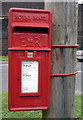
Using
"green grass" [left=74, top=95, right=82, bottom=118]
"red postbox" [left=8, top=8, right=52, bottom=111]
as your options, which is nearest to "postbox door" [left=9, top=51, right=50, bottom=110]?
"red postbox" [left=8, top=8, right=52, bottom=111]

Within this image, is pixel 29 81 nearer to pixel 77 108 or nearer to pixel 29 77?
pixel 29 77

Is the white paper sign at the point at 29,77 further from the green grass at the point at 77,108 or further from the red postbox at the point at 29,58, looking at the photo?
the green grass at the point at 77,108

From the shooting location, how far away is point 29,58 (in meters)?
2.31

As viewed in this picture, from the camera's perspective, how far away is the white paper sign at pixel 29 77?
2324mm

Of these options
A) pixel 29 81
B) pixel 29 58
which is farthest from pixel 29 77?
pixel 29 58

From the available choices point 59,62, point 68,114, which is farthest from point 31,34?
point 68,114

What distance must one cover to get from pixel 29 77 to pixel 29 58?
0.19m

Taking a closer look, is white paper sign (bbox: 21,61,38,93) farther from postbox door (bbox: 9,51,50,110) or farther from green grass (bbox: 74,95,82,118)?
green grass (bbox: 74,95,82,118)

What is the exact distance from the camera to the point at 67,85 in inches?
95.1

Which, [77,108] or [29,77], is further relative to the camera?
[77,108]

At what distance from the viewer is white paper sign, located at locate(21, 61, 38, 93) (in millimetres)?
2324

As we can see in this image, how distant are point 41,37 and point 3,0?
23898mm

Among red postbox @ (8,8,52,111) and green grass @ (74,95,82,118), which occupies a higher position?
red postbox @ (8,8,52,111)

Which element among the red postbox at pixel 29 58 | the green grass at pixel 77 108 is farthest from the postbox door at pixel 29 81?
the green grass at pixel 77 108
